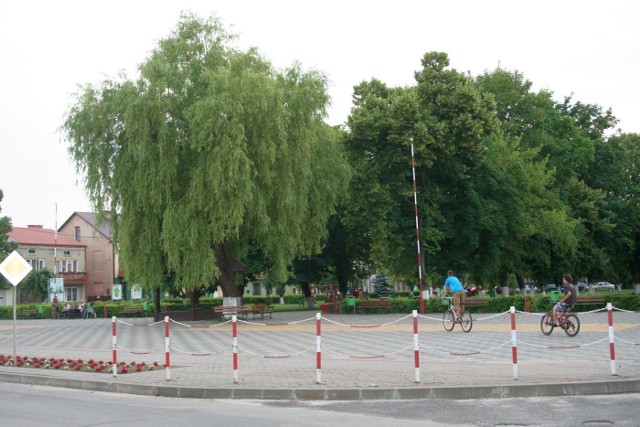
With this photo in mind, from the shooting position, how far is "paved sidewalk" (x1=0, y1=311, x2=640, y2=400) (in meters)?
10.8

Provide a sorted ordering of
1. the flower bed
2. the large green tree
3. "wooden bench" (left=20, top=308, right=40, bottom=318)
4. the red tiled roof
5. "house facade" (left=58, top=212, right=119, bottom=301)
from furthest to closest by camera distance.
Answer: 1. "house facade" (left=58, top=212, right=119, bottom=301)
2. the red tiled roof
3. "wooden bench" (left=20, top=308, right=40, bottom=318)
4. the large green tree
5. the flower bed

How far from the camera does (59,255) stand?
84.3 meters

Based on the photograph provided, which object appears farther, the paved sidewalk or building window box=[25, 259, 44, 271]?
building window box=[25, 259, 44, 271]

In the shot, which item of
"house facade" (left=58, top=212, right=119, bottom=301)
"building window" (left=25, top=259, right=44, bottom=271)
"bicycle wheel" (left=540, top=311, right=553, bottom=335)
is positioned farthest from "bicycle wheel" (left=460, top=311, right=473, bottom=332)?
"house facade" (left=58, top=212, right=119, bottom=301)

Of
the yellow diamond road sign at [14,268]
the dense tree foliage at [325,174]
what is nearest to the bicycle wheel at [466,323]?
the dense tree foliage at [325,174]

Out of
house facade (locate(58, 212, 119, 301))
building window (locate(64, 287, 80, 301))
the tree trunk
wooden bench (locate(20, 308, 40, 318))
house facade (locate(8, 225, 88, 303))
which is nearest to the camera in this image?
the tree trunk

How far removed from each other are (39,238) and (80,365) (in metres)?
73.4

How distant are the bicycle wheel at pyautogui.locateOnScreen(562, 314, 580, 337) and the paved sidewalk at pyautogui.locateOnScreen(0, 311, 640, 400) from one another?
22 cm

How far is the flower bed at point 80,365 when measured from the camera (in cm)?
1481

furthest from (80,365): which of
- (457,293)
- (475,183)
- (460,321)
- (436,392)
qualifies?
(475,183)

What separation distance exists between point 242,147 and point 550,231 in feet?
72.5

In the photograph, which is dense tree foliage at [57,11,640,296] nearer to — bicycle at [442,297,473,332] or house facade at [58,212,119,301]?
bicycle at [442,297,473,332]

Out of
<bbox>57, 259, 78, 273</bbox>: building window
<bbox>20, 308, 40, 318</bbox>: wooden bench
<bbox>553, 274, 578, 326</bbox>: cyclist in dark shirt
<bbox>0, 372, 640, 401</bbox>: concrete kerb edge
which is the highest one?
<bbox>57, 259, 78, 273</bbox>: building window

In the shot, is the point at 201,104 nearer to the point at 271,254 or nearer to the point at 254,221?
the point at 254,221
